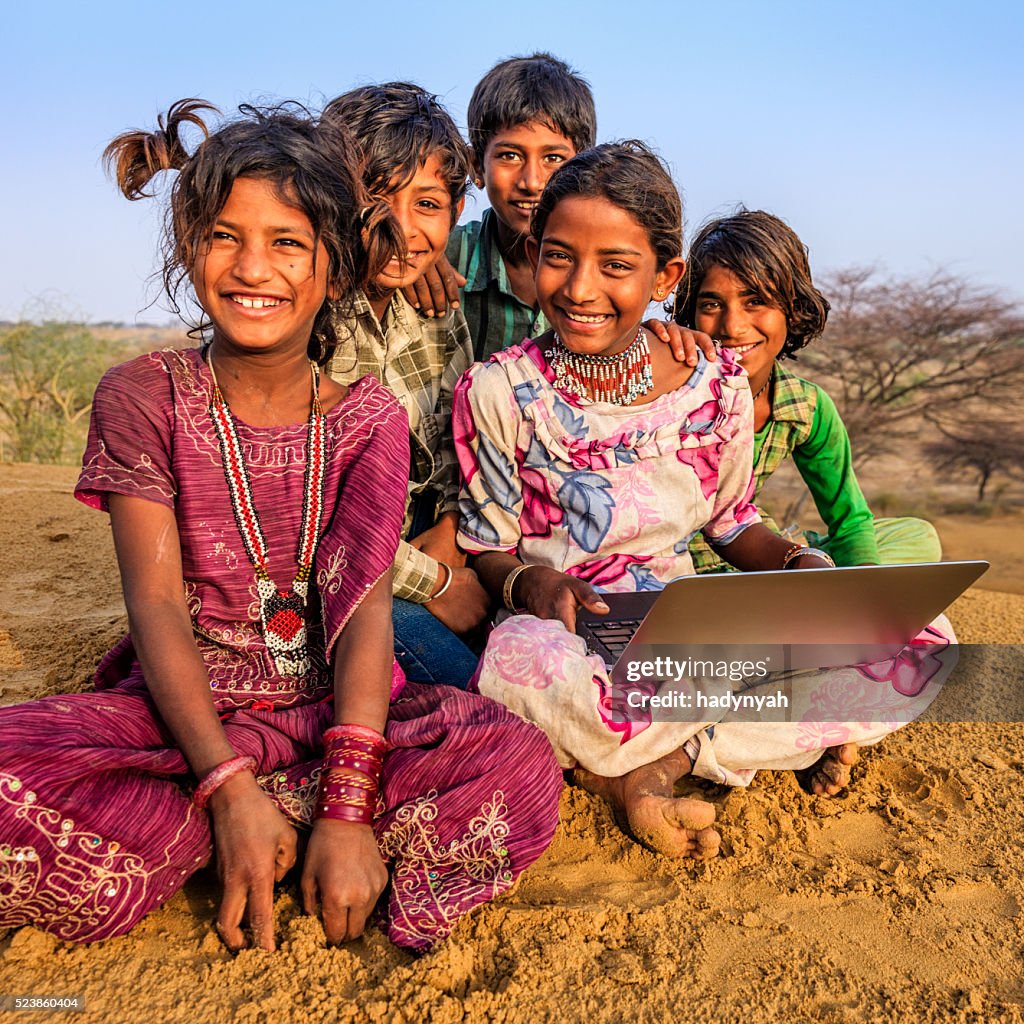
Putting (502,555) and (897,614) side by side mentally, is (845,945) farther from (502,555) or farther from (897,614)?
(502,555)

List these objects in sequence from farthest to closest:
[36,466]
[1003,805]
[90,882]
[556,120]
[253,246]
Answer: [36,466] < [556,120] < [1003,805] < [253,246] < [90,882]

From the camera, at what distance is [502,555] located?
2.82 m

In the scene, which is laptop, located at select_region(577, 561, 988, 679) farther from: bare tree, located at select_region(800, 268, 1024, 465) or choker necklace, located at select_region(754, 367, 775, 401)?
bare tree, located at select_region(800, 268, 1024, 465)

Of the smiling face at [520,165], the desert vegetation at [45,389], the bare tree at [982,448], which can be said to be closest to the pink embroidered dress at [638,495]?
the smiling face at [520,165]

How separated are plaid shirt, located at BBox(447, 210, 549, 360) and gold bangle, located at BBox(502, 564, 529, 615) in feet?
4.10

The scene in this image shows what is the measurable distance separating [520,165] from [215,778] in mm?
2555

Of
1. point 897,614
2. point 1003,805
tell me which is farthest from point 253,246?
point 1003,805

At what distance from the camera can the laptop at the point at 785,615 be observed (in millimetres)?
2059

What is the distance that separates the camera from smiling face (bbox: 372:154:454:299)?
295cm

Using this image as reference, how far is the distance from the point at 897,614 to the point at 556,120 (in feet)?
7.18

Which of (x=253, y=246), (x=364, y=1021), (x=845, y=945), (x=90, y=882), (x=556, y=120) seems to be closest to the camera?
(x=364, y=1021)

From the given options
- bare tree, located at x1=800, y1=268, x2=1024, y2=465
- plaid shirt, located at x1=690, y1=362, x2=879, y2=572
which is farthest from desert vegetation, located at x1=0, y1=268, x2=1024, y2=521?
plaid shirt, located at x1=690, y1=362, x2=879, y2=572

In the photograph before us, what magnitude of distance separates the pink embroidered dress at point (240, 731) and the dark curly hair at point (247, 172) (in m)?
0.29

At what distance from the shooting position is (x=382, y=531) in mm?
2350
